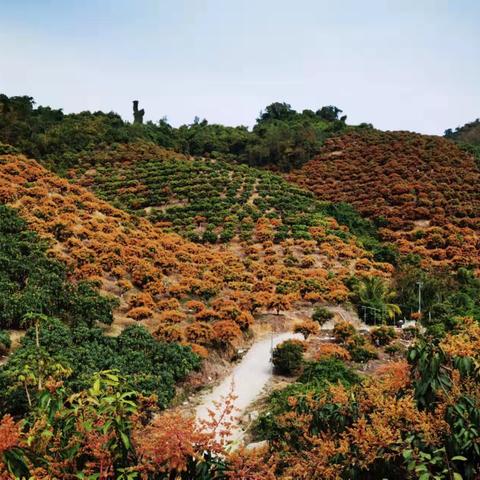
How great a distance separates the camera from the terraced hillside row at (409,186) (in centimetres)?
3847

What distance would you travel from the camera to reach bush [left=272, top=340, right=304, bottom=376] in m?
17.2

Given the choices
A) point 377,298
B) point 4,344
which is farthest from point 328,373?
point 377,298

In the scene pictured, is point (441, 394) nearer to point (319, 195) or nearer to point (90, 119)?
point (319, 195)

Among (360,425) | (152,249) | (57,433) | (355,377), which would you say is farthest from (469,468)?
(152,249)

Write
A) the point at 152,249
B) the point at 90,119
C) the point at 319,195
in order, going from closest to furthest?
the point at 152,249, the point at 319,195, the point at 90,119

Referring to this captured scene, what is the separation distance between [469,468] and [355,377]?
9.83 m

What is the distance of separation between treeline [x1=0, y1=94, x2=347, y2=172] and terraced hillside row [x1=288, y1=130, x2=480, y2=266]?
475cm

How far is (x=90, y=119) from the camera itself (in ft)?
216

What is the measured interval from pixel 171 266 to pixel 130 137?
126ft

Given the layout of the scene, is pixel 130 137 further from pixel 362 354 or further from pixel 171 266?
pixel 362 354

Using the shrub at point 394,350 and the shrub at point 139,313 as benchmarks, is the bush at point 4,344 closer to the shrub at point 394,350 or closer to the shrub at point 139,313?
the shrub at point 139,313

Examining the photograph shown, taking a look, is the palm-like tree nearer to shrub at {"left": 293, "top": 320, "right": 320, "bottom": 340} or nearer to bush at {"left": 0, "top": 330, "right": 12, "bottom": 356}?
shrub at {"left": 293, "top": 320, "right": 320, "bottom": 340}

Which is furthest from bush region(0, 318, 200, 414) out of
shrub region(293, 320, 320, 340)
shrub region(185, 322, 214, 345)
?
shrub region(293, 320, 320, 340)

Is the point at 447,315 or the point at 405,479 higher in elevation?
the point at 405,479
